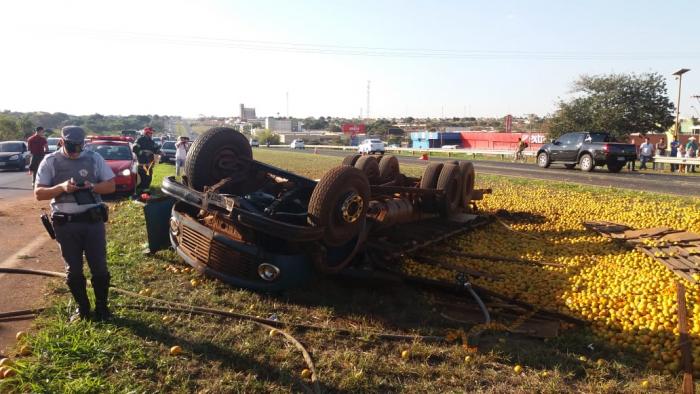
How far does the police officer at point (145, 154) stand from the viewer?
44.6 feet

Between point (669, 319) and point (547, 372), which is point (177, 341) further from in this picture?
point (669, 319)

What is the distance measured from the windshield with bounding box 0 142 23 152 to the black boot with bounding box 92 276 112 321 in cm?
2424

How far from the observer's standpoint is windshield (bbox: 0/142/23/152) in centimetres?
2391

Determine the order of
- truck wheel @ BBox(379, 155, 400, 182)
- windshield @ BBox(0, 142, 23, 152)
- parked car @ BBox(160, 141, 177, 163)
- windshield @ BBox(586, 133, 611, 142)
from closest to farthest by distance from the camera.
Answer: truck wheel @ BBox(379, 155, 400, 182), windshield @ BBox(586, 133, 611, 142), windshield @ BBox(0, 142, 23, 152), parked car @ BBox(160, 141, 177, 163)

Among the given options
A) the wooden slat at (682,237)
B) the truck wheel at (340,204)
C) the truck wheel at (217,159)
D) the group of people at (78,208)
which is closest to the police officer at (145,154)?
the truck wheel at (217,159)

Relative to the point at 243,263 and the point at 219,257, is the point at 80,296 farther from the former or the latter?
the point at 243,263

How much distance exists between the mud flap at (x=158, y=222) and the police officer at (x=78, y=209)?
1.91 metres

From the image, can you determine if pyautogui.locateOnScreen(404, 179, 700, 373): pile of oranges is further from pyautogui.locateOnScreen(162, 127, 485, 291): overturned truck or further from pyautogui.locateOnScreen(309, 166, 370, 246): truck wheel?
pyautogui.locateOnScreen(309, 166, 370, 246): truck wheel

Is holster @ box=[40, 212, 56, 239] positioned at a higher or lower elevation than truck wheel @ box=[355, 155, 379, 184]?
lower

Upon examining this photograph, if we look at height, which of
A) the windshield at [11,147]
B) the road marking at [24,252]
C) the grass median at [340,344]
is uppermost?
the windshield at [11,147]

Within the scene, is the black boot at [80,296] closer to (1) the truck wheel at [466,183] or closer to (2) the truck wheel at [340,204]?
(2) the truck wheel at [340,204]

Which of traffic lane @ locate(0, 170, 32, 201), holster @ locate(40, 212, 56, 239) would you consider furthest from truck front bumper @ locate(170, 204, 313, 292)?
traffic lane @ locate(0, 170, 32, 201)

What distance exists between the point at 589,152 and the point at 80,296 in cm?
2201

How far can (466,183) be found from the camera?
9.04m
